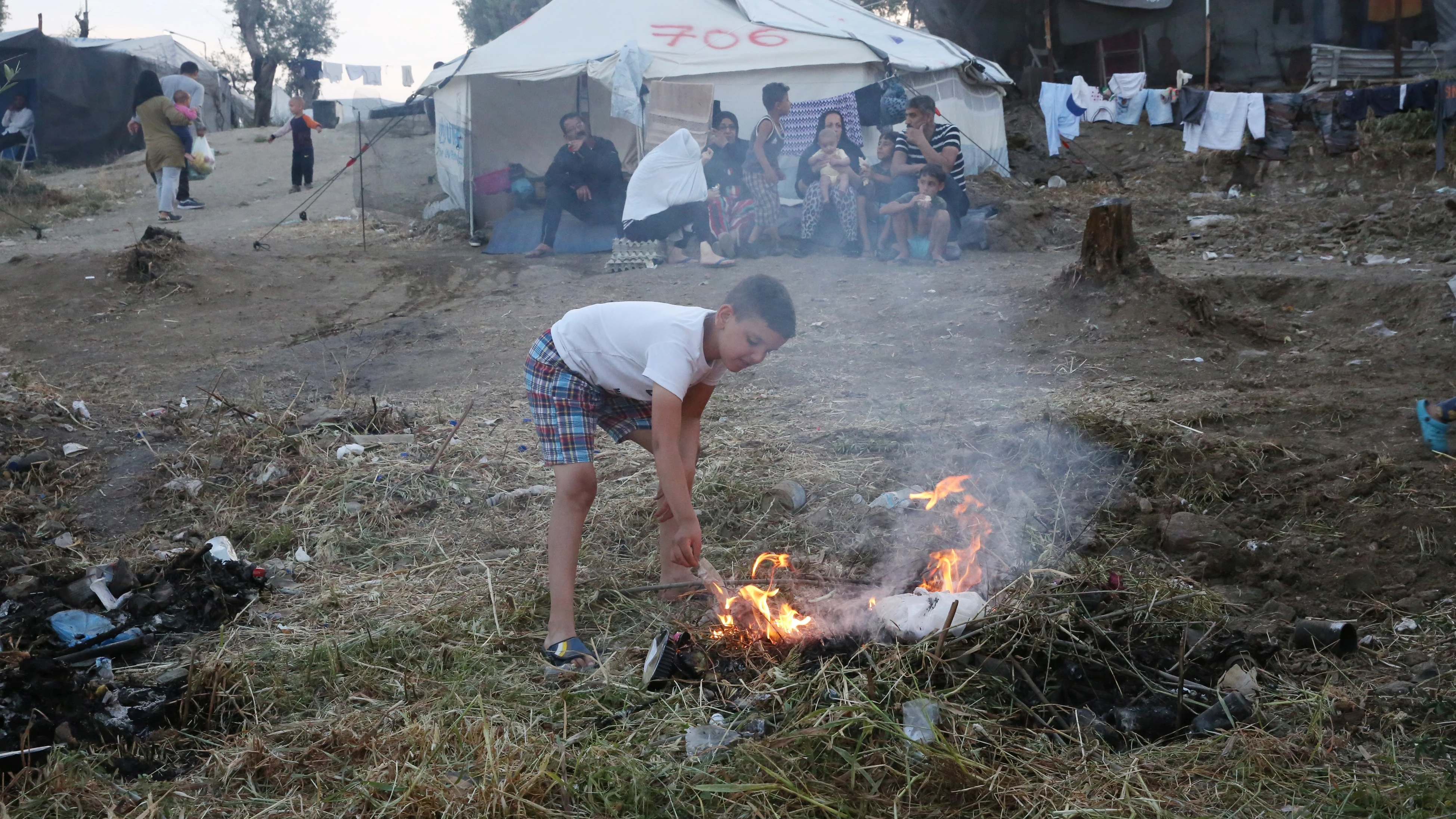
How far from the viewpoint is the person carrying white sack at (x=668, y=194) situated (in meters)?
10.6

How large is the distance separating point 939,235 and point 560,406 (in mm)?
7518

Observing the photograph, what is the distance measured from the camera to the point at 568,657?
10.1 ft

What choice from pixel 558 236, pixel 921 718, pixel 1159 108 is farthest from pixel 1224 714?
pixel 1159 108

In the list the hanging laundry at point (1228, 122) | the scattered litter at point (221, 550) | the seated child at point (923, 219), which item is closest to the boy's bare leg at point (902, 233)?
the seated child at point (923, 219)

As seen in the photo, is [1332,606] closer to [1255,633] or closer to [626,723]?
[1255,633]

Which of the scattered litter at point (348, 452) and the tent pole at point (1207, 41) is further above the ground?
the tent pole at point (1207, 41)

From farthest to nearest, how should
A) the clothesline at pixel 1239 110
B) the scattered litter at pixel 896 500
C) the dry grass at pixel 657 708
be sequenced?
1. the clothesline at pixel 1239 110
2. the scattered litter at pixel 896 500
3. the dry grass at pixel 657 708

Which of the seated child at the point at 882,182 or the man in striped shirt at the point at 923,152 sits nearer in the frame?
the man in striped shirt at the point at 923,152

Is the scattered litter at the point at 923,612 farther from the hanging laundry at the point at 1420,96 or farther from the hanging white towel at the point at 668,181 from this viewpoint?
the hanging laundry at the point at 1420,96

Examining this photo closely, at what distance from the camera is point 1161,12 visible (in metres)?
18.3

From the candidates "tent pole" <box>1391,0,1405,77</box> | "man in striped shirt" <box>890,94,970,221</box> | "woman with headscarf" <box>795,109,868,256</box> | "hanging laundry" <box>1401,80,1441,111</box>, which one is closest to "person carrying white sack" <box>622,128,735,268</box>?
"woman with headscarf" <box>795,109,868,256</box>

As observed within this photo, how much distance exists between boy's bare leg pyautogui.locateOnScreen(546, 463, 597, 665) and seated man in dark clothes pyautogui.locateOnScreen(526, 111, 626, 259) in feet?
28.3

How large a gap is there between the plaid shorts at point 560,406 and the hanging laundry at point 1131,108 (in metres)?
15.8

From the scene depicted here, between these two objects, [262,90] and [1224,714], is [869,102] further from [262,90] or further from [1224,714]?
[262,90]
